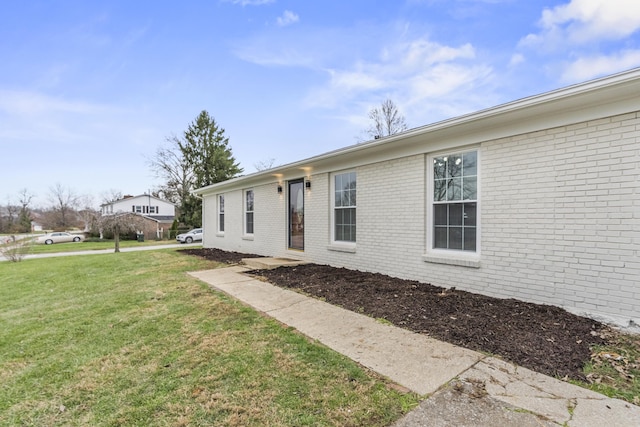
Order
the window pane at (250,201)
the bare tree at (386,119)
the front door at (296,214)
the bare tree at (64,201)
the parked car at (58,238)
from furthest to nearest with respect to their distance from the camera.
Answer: the bare tree at (64,201)
the parked car at (58,238)
the bare tree at (386,119)
the window pane at (250,201)
the front door at (296,214)

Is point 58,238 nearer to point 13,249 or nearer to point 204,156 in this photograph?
point 204,156

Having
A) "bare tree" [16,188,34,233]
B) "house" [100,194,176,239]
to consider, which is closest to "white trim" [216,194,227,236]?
"house" [100,194,176,239]

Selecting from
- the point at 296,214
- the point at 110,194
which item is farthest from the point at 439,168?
the point at 110,194

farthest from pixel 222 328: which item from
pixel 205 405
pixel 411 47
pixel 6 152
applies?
pixel 6 152

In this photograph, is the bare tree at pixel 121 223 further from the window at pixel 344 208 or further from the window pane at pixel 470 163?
the window pane at pixel 470 163

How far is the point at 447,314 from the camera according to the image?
12.6 ft

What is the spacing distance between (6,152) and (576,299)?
32.8 meters

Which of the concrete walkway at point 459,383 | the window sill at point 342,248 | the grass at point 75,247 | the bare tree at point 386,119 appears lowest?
the grass at point 75,247

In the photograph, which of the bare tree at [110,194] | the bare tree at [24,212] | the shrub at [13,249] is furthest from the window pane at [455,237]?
the bare tree at [24,212]

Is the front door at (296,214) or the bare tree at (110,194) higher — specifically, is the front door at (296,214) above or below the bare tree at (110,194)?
below

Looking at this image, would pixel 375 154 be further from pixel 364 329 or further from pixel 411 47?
pixel 411 47

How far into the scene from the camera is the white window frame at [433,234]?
466cm

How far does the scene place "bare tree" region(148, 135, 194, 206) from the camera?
102 ft

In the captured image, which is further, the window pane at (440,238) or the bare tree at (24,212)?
the bare tree at (24,212)
